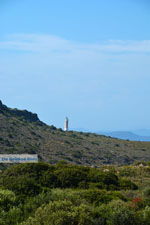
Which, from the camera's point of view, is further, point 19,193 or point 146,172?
point 146,172

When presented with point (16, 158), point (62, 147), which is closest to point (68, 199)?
point (16, 158)

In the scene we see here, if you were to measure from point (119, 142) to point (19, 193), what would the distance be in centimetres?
4751

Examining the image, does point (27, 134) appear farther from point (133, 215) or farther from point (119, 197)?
point (133, 215)

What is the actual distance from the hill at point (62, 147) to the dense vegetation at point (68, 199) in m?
18.6

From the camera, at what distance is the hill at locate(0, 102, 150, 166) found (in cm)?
4266

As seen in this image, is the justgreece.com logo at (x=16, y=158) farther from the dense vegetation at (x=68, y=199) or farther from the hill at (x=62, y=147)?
the dense vegetation at (x=68, y=199)

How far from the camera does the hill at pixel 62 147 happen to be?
42656 millimetres

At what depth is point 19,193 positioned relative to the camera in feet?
51.8

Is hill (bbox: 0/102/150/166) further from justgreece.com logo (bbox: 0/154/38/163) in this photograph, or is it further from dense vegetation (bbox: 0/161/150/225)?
dense vegetation (bbox: 0/161/150/225)

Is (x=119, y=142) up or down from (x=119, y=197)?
up

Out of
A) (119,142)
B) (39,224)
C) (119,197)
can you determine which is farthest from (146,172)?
(119,142)

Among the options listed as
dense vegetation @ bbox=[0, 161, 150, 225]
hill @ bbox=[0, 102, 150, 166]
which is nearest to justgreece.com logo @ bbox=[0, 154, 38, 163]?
hill @ bbox=[0, 102, 150, 166]

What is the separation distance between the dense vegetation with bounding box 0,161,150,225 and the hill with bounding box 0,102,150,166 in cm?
1865

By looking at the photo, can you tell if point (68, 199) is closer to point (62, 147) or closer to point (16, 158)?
point (16, 158)
